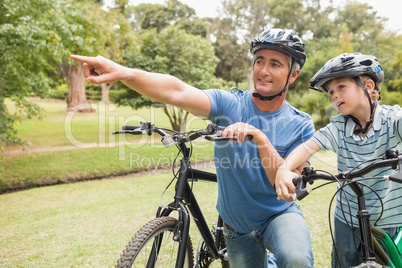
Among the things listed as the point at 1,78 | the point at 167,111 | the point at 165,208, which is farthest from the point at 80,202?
the point at 167,111

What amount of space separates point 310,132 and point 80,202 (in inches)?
237

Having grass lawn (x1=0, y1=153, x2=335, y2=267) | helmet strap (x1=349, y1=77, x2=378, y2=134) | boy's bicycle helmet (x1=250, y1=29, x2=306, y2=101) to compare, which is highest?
boy's bicycle helmet (x1=250, y1=29, x2=306, y2=101)

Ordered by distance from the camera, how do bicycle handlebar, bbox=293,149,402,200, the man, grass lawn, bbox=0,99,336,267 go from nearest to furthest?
bicycle handlebar, bbox=293,149,402,200, the man, grass lawn, bbox=0,99,336,267

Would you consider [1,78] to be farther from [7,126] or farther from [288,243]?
[288,243]

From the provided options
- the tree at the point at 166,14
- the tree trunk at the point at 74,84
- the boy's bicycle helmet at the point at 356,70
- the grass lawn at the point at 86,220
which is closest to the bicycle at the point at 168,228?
the boy's bicycle helmet at the point at 356,70

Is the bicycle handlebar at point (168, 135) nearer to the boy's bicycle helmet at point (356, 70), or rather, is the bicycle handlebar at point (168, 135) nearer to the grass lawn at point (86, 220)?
the boy's bicycle helmet at point (356, 70)

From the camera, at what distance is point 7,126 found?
8453mm

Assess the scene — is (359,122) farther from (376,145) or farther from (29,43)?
(29,43)

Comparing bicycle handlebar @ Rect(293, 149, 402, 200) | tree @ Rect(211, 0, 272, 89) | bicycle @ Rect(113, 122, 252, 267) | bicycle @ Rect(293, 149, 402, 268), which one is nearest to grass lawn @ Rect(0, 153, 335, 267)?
bicycle @ Rect(293, 149, 402, 268)

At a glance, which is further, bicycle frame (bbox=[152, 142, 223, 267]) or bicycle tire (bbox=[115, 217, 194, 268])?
bicycle frame (bbox=[152, 142, 223, 267])

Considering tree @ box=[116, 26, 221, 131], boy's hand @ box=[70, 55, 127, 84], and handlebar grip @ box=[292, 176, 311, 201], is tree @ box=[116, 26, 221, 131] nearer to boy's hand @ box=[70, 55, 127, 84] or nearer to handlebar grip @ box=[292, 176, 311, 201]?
boy's hand @ box=[70, 55, 127, 84]

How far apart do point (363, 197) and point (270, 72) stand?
3.40 ft

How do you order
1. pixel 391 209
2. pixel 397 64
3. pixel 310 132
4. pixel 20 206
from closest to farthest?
pixel 391 209 < pixel 310 132 < pixel 20 206 < pixel 397 64

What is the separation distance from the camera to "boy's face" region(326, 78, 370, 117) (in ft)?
6.86
